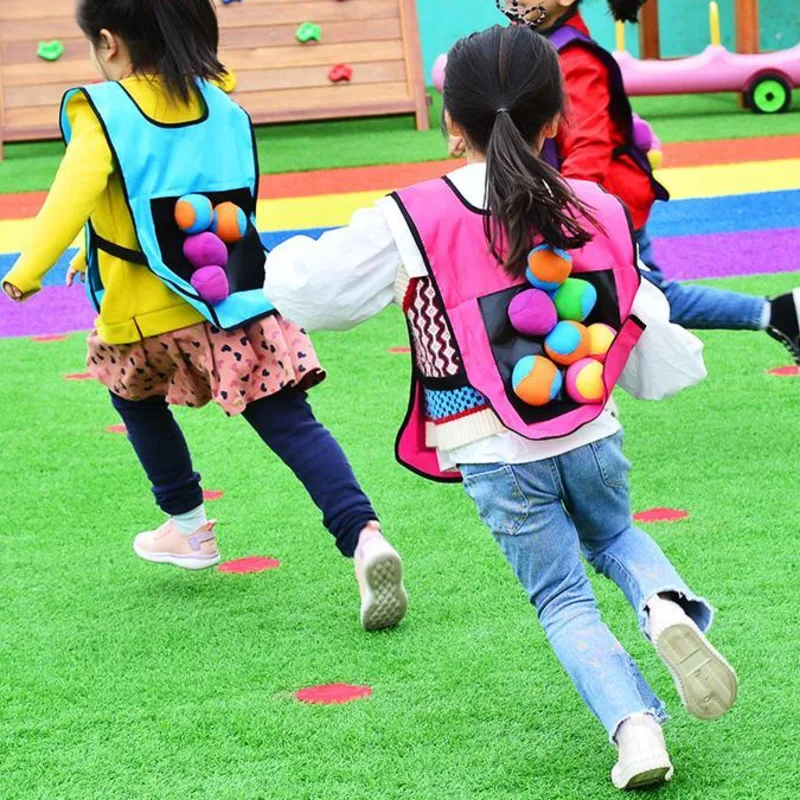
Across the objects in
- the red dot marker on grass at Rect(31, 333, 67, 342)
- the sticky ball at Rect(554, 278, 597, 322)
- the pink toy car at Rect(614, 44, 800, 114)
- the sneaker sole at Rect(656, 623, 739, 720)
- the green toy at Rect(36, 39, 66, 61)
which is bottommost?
the pink toy car at Rect(614, 44, 800, 114)

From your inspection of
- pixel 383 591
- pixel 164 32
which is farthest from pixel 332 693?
pixel 164 32

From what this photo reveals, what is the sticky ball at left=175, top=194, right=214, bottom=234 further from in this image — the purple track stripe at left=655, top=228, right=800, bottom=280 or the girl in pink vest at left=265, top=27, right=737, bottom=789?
the purple track stripe at left=655, top=228, right=800, bottom=280

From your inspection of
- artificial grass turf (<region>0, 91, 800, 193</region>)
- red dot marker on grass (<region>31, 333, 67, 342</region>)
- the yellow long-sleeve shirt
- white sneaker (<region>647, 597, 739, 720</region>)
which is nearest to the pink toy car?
artificial grass turf (<region>0, 91, 800, 193</region>)

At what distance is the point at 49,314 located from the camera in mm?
6566

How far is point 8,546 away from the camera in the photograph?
12.0ft

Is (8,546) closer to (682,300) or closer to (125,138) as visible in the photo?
(125,138)

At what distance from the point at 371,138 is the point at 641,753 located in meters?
10.3

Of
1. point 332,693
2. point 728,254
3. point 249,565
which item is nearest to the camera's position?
point 332,693

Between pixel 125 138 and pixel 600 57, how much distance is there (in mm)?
1360

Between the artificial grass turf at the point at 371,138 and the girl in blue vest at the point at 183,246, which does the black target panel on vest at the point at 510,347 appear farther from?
the artificial grass turf at the point at 371,138

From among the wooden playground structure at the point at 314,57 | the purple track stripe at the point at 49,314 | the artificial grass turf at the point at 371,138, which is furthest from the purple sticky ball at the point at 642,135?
the wooden playground structure at the point at 314,57

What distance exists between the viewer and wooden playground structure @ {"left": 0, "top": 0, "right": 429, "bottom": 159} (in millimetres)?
11758

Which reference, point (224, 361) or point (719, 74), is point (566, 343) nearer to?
point (224, 361)

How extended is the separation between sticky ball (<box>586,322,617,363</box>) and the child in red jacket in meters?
1.38
